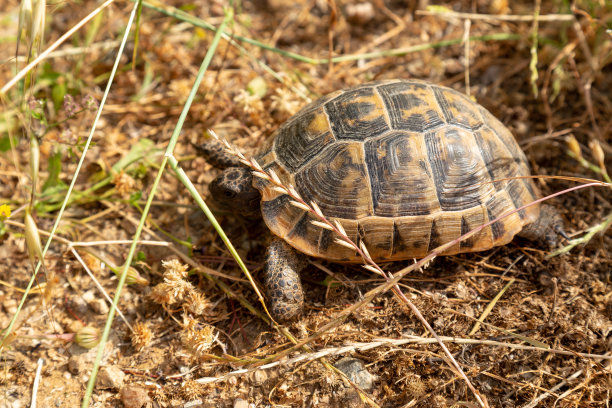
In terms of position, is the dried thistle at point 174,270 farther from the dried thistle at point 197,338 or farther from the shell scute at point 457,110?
the shell scute at point 457,110

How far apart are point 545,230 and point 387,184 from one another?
3.86ft

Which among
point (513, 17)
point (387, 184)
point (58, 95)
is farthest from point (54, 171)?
point (513, 17)

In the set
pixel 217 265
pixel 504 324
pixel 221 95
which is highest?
pixel 221 95

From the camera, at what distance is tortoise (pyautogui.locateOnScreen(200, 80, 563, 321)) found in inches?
106

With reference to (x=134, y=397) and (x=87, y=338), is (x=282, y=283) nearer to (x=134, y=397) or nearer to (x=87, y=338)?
(x=134, y=397)

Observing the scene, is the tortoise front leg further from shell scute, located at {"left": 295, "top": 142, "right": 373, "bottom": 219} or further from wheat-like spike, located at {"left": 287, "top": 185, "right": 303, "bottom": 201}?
wheat-like spike, located at {"left": 287, "top": 185, "right": 303, "bottom": 201}

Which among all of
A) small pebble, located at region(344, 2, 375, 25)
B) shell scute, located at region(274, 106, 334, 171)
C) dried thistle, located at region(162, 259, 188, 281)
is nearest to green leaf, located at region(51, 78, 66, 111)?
dried thistle, located at region(162, 259, 188, 281)

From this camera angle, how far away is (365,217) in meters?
2.71

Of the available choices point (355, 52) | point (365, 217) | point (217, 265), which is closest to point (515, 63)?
point (355, 52)

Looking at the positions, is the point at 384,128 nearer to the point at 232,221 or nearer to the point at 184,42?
the point at 232,221

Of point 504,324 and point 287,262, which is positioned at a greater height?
point 287,262

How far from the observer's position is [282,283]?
2.69 m

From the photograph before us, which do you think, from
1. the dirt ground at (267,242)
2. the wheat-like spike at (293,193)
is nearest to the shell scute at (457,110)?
the dirt ground at (267,242)

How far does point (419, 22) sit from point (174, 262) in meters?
3.30
